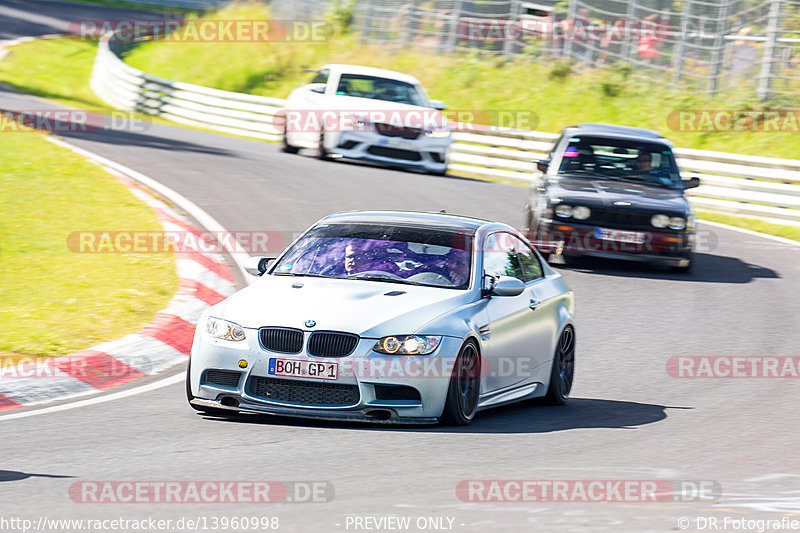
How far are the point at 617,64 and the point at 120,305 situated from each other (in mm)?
22832

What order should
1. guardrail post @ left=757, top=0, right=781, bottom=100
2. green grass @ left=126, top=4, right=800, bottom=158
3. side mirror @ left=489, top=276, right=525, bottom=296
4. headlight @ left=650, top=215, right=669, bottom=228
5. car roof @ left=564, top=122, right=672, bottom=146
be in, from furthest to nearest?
green grass @ left=126, top=4, right=800, bottom=158 < guardrail post @ left=757, top=0, right=781, bottom=100 < car roof @ left=564, top=122, right=672, bottom=146 < headlight @ left=650, top=215, right=669, bottom=228 < side mirror @ left=489, top=276, right=525, bottom=296

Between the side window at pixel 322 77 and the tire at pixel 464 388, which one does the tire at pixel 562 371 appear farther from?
the side window at pixel 322 77

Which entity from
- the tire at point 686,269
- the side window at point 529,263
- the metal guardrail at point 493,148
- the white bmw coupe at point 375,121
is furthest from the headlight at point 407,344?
the white bmw coupe at point 375,121

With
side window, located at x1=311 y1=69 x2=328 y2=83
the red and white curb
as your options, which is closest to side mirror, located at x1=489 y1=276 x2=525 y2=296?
the red and white curb

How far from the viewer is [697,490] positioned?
21.6ft

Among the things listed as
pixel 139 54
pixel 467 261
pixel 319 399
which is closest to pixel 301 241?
pixel 467 261

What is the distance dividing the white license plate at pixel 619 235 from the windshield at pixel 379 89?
352 inches

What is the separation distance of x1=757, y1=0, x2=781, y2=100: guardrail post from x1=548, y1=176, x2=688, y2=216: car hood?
12.2 meters

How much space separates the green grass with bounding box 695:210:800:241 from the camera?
825 inches

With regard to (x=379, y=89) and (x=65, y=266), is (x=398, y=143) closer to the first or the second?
(x=379, y=89)

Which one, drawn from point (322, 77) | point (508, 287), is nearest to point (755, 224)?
point (322, 77)

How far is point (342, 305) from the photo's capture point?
8.08 m

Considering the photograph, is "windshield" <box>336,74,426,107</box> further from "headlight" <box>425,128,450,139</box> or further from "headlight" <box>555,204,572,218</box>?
"headlight" <box>555,204,572,218</box>

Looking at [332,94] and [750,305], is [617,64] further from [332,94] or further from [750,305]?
[750,305]
